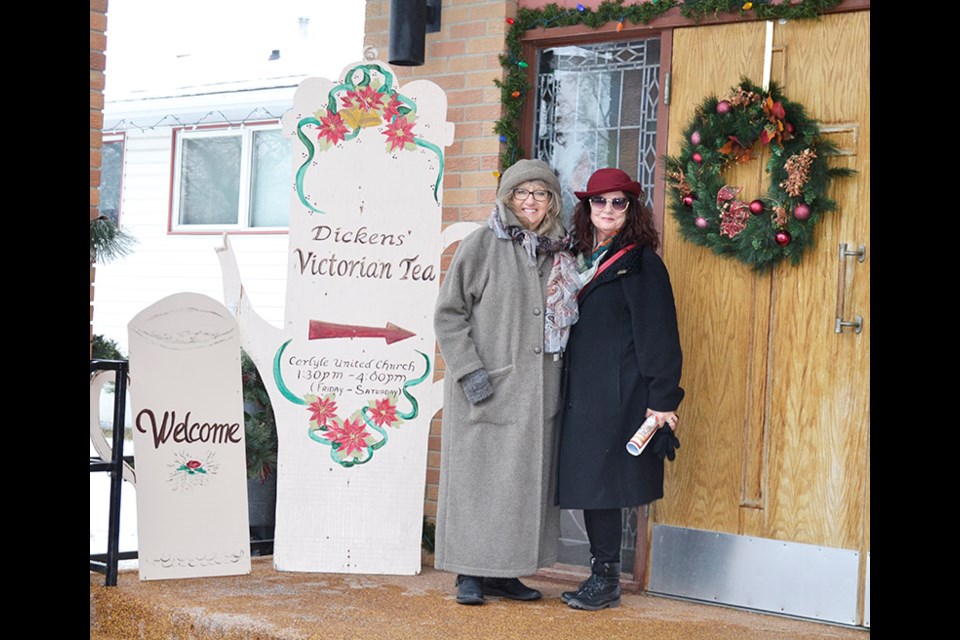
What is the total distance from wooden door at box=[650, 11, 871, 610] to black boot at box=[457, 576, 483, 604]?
829 millimetres

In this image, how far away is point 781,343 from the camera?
454 cm

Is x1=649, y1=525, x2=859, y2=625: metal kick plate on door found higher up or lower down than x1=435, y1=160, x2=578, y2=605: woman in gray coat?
lower down

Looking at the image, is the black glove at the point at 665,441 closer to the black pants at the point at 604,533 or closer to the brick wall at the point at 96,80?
the black pants at the point at 604,533

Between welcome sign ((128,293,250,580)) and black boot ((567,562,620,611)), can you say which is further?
welcome sign ((128,293,250,580))

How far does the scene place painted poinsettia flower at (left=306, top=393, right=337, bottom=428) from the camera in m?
4.78

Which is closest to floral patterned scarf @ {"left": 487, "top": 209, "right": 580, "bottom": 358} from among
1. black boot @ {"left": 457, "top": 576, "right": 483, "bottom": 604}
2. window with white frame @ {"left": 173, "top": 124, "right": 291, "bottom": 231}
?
black boot @ {"left": 457, "top": 576, "right": 483, "bottom": 604}

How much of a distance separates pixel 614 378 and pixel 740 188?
0.93 meters

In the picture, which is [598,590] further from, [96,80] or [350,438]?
[96,80]

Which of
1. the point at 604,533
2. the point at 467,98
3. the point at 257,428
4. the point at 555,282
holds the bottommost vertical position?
the point at 604,533

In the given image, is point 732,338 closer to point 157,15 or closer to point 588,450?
point 588,450

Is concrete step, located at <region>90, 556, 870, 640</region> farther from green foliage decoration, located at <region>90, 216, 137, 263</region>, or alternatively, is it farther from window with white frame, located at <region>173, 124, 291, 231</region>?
window with white frame, located at <region>173, 124, 291, 231</region>

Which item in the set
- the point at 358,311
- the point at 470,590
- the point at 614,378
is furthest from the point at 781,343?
the point at 358,311

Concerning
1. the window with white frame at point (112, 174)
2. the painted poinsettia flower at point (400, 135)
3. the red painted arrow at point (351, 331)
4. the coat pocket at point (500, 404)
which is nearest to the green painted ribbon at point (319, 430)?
the red painted arrow at point (351, 331)
